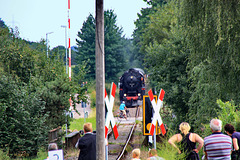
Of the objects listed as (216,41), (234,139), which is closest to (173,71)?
(216,41)

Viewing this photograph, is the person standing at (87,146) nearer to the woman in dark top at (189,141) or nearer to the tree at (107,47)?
the woman in dark top at (189,141)

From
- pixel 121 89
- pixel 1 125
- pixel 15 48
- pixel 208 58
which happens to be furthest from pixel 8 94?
pixel 121 89

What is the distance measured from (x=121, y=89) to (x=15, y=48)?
1901 cm

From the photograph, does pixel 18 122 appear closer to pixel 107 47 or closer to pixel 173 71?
pixel 173 71

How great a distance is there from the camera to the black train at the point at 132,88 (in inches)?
1395

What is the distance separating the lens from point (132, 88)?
35.6m

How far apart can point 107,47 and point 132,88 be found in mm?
27820

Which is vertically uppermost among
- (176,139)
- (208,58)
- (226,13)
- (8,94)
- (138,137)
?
(226,13)

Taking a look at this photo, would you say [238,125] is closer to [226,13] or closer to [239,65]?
[239,65]

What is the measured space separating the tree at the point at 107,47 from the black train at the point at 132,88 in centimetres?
2455

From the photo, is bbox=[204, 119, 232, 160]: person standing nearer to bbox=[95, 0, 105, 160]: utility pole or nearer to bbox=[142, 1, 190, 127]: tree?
bbox=[95, 0, 105, 160]: utility pole

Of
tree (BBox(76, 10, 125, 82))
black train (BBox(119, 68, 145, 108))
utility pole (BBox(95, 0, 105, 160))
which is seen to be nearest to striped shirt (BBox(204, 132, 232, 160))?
utility pole (BBox(95, 0, 105, 160))

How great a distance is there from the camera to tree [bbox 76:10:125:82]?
60.9 metres

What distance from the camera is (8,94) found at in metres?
13.0
